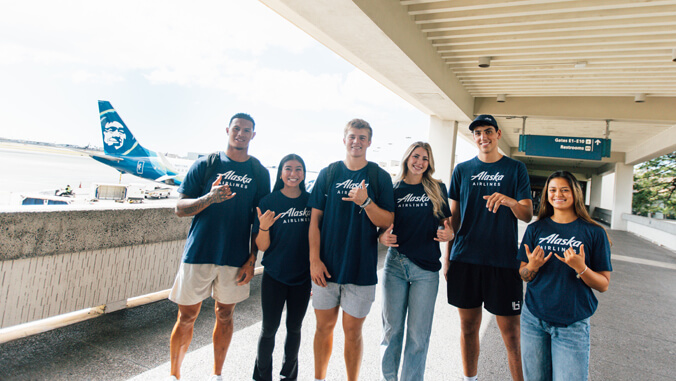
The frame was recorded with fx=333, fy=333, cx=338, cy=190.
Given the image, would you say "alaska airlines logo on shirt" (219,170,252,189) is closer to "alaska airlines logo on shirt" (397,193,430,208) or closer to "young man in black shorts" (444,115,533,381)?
"alaska airlines logo on shirt" (397,193,430,208)

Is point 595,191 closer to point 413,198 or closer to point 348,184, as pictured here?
point 413,198

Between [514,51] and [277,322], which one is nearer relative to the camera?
[277,322]

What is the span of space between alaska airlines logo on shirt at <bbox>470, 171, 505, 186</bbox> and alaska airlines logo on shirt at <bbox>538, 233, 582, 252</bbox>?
0.57m

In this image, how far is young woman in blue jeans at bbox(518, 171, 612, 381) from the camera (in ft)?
5.99

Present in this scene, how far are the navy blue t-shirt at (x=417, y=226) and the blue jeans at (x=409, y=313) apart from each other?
0.21ft

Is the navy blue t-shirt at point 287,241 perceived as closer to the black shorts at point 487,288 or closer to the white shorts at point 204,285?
the white shorts at point 204,285

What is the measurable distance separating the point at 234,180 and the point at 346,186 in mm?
865

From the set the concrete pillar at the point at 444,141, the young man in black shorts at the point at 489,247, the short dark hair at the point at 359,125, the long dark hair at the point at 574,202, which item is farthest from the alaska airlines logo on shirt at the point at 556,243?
the concrete pillar at the point at 444,141

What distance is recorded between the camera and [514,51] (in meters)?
5.65

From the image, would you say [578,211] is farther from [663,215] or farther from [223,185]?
[663,215]

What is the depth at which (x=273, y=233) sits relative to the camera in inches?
95.3

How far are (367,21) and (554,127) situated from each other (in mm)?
10871

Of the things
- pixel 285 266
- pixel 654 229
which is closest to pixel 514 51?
pixel 285 266

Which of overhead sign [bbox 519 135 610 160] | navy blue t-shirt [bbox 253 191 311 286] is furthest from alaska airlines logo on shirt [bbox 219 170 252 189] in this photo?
overhead sign [bbox 519 135 610 160]
